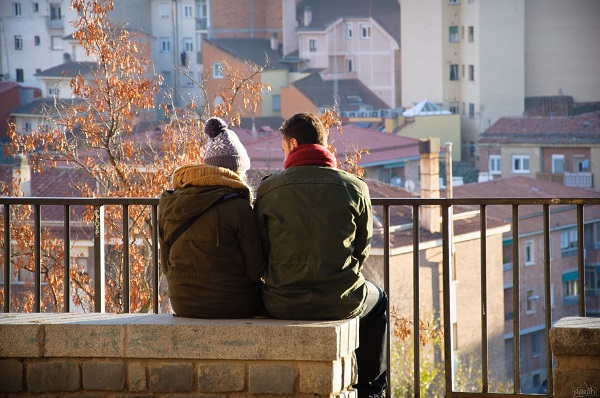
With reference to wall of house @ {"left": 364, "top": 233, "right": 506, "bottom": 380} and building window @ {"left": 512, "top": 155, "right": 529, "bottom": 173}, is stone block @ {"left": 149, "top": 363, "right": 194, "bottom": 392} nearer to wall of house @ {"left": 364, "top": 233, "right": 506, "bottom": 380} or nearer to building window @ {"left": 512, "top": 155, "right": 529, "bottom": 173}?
wall of house @ {"left": 364, "top": 233, "right": 506, "bottom": 380}

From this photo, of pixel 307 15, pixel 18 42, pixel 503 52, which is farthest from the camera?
pixel 307 15

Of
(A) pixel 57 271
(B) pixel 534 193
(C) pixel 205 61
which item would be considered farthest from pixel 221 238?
(C) pixel 205 61

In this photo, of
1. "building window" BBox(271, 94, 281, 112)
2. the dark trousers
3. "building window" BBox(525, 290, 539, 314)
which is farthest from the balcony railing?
"building window" BBox(271, 94, 281, 112)

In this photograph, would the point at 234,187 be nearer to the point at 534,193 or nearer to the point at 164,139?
the point at 164,139

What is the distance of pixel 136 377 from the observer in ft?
15.1

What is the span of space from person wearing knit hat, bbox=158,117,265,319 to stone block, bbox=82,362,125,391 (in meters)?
→ 0.38

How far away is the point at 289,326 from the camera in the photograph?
4.40 meters

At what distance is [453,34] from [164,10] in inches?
898

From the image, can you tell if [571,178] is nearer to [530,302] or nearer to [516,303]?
[530,302]

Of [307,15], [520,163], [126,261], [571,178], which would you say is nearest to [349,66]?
[307,15]

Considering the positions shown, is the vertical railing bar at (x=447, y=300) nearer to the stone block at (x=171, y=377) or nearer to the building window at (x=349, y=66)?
the stone block at (x=171, y=377)

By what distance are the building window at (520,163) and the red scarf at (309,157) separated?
62.9m

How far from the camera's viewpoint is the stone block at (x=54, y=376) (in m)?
4.62

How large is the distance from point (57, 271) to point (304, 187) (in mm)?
10949
